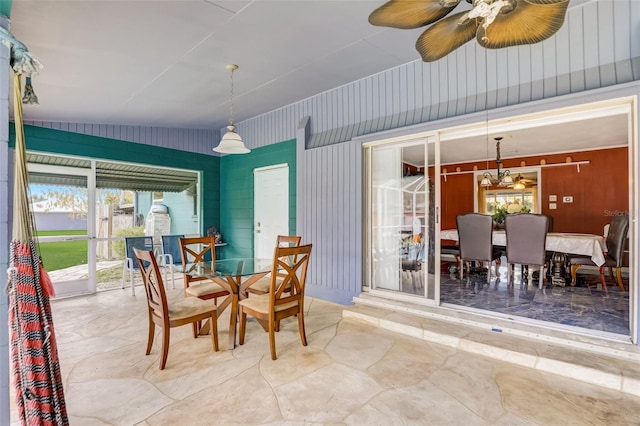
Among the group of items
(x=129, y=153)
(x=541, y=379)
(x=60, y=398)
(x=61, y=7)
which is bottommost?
(x=541, y=379)

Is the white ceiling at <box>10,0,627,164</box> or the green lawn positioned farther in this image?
the green lawn

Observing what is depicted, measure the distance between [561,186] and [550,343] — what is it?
221 inches

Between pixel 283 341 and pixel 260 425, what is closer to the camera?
pixel 260 425

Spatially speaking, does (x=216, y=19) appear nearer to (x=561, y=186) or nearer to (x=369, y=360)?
(x=369, y=360)

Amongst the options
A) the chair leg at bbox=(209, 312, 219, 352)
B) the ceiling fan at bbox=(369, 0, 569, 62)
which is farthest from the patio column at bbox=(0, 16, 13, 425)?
the ceiling fan at bbox=(369, 0, 569, 62)

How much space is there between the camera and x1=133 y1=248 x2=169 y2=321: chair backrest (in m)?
2.33

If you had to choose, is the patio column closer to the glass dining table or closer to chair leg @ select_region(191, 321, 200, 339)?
the glass dining table

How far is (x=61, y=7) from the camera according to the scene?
7.07 ft

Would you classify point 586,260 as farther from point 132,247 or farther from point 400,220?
point 132,247

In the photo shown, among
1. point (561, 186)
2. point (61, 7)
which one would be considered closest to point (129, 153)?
point (61, 7)

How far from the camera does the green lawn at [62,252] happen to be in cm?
435

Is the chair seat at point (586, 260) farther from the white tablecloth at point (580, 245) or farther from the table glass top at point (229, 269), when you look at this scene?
the table glass top at point (229, 269)

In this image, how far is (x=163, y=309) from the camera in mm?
2404

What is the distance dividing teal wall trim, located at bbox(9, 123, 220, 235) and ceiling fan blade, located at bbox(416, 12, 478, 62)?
16.3 ft
